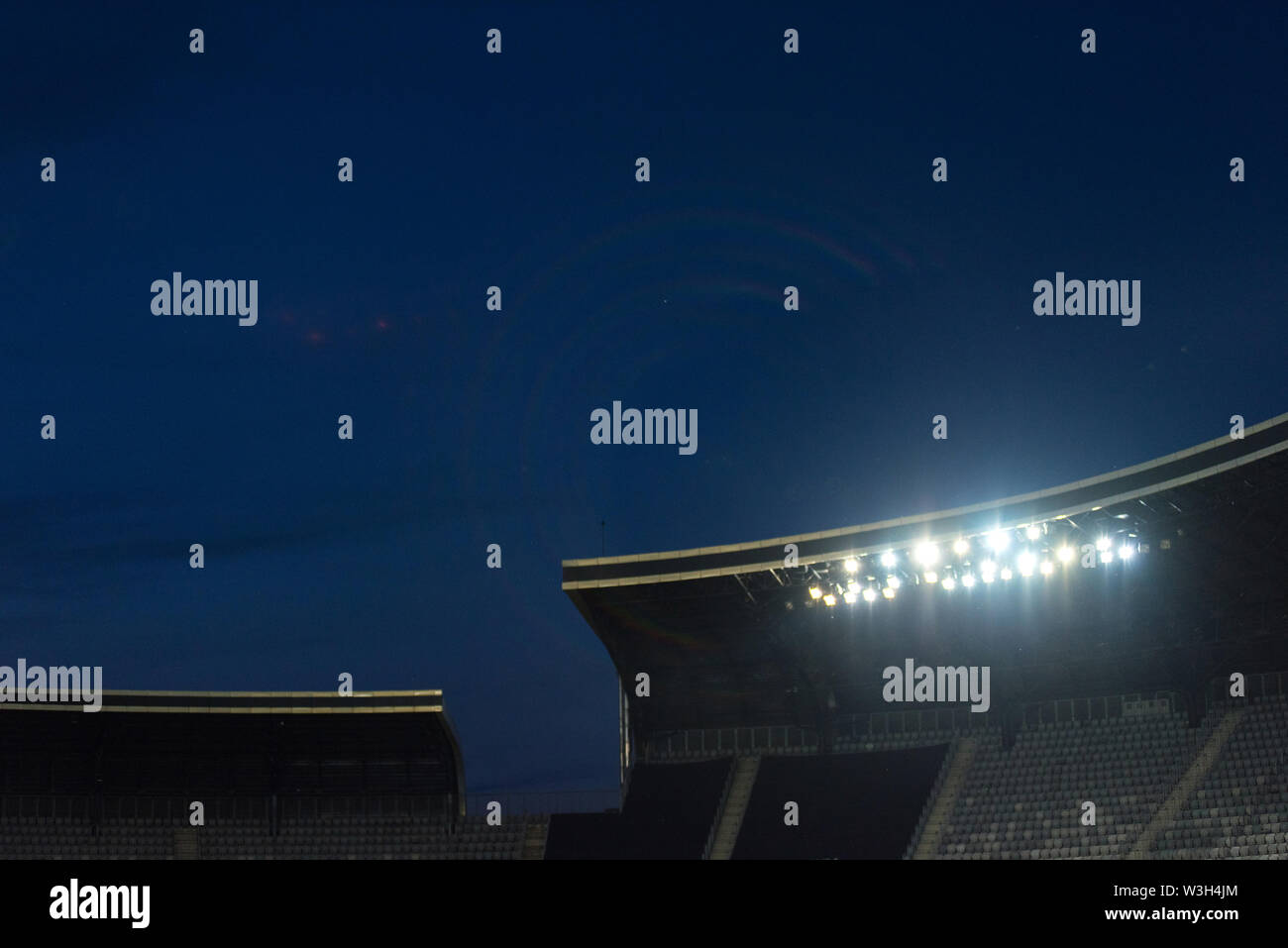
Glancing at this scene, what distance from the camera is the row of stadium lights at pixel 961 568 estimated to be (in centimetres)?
4428

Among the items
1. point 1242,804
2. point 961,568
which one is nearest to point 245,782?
point 961,568

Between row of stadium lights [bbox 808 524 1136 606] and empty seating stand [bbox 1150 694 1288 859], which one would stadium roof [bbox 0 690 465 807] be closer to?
row of stadium lights [bbox 808 524 1136 606]

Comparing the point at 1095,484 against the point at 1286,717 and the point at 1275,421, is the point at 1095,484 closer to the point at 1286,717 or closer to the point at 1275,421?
the point at 1275,421

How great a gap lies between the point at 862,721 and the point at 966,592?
7331mm

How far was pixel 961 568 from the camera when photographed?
46500 mm

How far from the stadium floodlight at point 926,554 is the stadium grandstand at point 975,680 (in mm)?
100

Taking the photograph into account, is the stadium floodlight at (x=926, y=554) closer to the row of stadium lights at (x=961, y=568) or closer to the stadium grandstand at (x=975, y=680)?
the row of stadium lights at (x=961, y=568)

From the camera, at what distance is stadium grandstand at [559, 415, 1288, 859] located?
142 ft

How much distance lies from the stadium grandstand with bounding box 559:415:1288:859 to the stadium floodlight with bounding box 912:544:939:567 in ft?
0.33

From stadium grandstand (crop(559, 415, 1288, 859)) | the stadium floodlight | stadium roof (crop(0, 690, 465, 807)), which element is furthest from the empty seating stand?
stadium roof (crop(0, 690, 465, 807))

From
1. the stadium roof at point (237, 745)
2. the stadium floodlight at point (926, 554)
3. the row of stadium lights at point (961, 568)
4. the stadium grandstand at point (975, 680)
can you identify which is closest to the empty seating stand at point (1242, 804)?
the stadium grandstand at point (975, 680)
